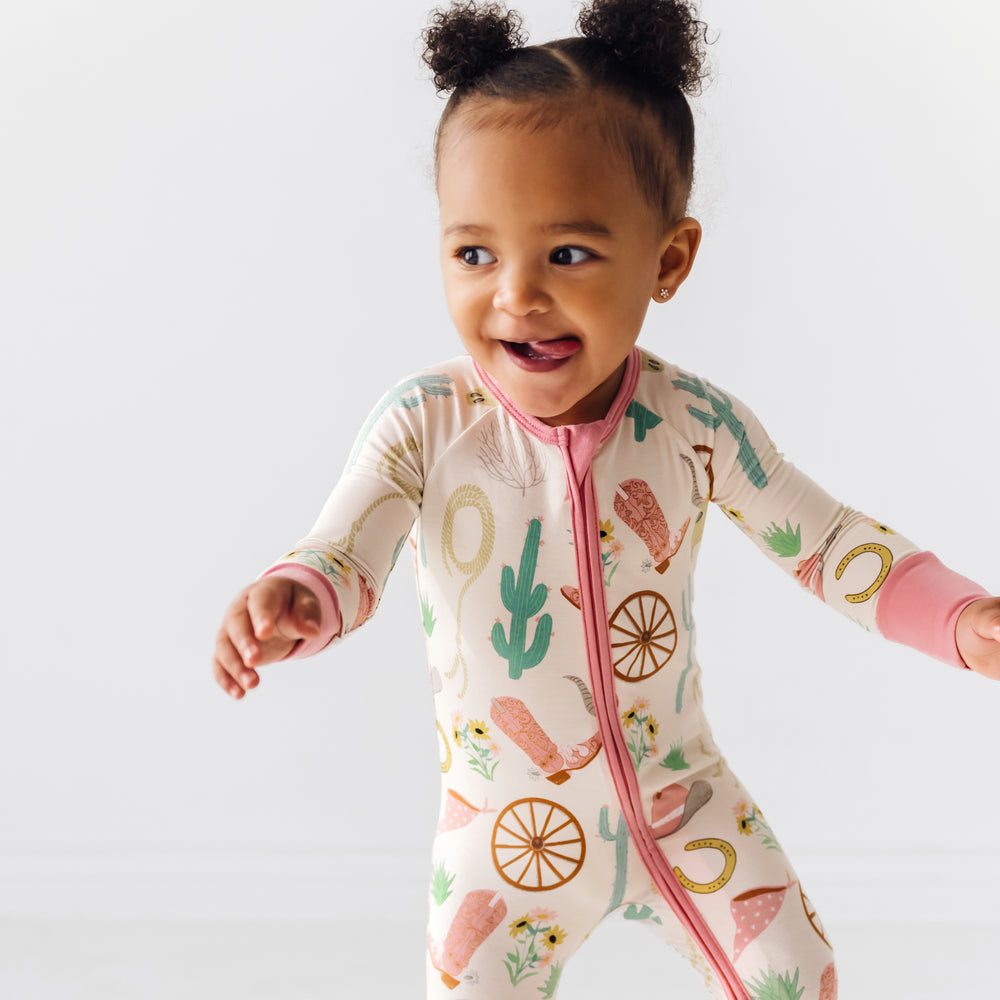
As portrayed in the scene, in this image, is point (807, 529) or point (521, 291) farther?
point (807, 529)

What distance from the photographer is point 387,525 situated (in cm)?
88

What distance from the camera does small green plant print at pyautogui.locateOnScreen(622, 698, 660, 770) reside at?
3.14 feet

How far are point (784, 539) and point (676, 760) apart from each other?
18 cm

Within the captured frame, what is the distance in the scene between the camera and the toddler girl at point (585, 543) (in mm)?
864

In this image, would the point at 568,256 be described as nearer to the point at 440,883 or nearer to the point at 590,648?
the point at 590,648

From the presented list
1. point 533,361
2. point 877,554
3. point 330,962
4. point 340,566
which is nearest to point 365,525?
point 340,566

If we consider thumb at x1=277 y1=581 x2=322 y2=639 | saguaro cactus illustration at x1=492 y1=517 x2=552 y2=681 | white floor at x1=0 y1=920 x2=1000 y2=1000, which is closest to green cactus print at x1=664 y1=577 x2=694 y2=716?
saguaro cactus illustration at x1=492 y1=517 x2=552 y2=681

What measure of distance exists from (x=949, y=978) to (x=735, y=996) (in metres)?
0.74

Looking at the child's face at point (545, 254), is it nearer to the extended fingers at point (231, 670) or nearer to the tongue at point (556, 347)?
the tongue at point (556, 347)

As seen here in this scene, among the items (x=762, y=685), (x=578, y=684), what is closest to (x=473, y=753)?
(x=578, y=684)

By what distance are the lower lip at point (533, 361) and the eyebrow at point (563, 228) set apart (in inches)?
3.0

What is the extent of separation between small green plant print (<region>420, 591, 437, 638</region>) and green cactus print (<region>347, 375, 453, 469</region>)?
12cm

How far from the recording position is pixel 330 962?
1597 mm

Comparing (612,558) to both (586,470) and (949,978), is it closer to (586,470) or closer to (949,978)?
(586,470)
